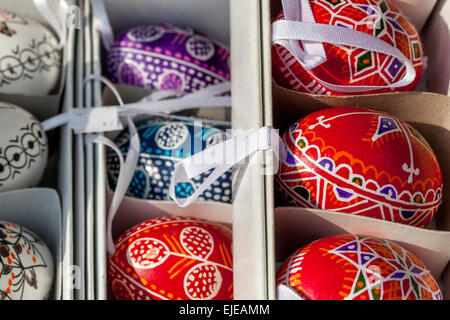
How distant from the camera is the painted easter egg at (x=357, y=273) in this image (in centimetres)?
80

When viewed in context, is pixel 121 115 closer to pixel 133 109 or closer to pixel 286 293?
pixel 133 109

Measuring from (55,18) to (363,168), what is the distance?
750 millimetres

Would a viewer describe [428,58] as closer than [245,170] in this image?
No

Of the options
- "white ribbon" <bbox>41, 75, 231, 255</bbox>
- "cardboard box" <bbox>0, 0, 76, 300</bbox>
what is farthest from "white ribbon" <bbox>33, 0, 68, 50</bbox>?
"white ribbon" <bbox>41, 75, 231, 255</bbox>

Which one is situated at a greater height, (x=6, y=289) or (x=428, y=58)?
(x=428, y=58)

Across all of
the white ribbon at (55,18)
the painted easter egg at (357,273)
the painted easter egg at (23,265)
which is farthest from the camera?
the white ribbon at (55,18)

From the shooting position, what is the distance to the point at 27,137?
106cm

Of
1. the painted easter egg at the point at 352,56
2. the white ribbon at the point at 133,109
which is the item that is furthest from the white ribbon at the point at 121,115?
the painted easter egg at the point at 352,56

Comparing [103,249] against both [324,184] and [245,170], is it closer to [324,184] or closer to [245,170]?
[245,170]

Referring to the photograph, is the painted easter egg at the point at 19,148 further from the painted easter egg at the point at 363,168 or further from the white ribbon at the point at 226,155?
the painted easter egg at the point at 363,168

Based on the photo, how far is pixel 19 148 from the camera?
104 centimetres

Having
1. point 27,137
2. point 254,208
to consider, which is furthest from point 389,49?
point 27,137

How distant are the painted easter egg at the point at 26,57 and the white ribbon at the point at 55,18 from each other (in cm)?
2
